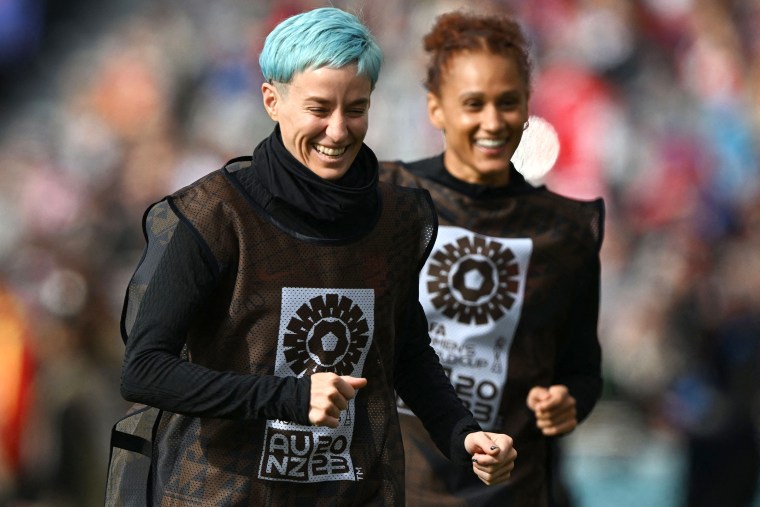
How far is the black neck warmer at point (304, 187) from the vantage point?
8.95ft

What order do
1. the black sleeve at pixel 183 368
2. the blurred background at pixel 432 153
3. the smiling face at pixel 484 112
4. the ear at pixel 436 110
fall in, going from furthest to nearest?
the blurred background at pixel 432 153
the ear at pixel 436 110
the smiling face at pixel 484 112
the black sleeve at pixel 183 368

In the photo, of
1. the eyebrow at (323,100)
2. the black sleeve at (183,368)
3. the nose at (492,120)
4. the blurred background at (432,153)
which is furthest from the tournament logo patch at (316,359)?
the blurred background at (432,153)

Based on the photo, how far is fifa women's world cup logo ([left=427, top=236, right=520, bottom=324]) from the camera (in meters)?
3.88

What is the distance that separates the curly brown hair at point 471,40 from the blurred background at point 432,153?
297cm

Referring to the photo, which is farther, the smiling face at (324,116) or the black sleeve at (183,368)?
the smiling face at (324,116)

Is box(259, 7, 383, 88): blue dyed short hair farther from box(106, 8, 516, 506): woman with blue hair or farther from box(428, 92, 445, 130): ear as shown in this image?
box(428, 92, 445, 130): ear

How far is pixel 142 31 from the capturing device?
329 inches

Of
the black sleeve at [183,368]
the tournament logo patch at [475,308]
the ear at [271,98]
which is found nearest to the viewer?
the black sleeve at [183,368]

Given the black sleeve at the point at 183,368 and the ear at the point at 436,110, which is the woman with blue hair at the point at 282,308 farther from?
the ear at the point at 436,110

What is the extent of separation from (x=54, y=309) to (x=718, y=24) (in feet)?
13.7

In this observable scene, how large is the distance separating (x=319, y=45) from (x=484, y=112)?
138 centimetres

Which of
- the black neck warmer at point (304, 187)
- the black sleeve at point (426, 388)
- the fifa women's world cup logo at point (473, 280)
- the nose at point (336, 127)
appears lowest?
the black sleeve at point (426, 388)

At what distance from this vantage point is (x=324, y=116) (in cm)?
273

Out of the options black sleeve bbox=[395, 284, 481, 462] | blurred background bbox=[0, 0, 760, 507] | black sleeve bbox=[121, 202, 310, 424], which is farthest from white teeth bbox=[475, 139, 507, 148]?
blurred background bbox=[0, 0, 760, 507]
